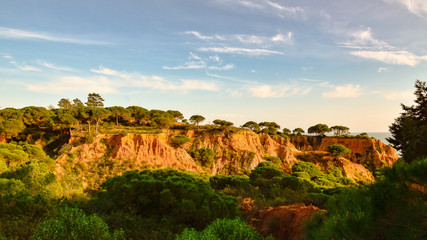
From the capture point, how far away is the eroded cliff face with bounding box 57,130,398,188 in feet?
129

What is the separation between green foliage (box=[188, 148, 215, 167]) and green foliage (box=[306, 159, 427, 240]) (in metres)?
48.1

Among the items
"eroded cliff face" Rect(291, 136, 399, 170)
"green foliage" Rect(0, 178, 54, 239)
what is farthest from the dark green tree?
"green foliage" Rect(0, 178, 54, 239)

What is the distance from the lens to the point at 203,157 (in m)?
52.4

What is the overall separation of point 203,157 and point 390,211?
159 ft

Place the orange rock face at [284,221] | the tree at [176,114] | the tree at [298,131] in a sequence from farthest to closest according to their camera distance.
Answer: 1. the tree at [298,131]
2. the tree at [176,114]
3. the orange rock face at [284,221]

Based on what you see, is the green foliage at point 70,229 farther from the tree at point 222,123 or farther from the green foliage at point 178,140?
the tree at point 222,123

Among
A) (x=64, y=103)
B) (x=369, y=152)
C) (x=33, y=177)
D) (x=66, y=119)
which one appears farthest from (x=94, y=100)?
(x=369, y=152)

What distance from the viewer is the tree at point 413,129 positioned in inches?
433

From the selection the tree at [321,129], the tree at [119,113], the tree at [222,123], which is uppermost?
the tree at [119,113]

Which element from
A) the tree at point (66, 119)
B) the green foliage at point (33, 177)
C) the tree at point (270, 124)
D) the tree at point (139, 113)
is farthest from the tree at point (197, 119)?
the green foliage at point (33, 177)

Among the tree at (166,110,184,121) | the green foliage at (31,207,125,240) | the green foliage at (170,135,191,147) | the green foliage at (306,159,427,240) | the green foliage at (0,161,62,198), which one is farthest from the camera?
the tree at (166,110,184,121)

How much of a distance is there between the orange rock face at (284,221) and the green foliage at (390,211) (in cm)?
633

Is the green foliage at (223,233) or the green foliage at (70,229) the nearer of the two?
the green foliage at (70,229)

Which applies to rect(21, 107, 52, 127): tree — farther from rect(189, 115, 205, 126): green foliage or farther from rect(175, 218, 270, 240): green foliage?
rect(175, 218, 270, 240): green foliage
